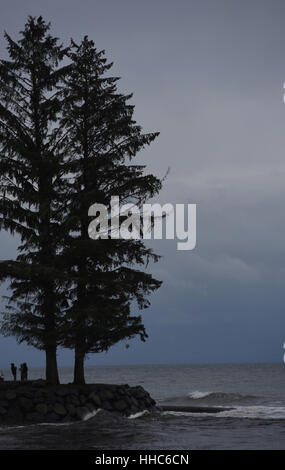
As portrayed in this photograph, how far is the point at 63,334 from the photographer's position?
2450cm

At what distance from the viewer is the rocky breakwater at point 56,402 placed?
22047mm

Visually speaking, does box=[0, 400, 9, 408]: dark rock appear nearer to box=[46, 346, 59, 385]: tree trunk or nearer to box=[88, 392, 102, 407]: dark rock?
box=[46, 346, 59, 385]: tree trunk

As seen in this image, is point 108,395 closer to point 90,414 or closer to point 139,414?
point 90,414

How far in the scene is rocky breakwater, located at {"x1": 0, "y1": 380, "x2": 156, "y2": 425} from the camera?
22047 millimetres

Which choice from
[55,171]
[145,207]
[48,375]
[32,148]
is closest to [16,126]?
[32,148]

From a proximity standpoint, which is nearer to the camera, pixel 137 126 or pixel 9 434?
pixel 9 434

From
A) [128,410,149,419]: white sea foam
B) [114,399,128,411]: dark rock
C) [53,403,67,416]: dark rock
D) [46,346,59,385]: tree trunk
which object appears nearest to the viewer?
[53,403,67,416]: dark rock

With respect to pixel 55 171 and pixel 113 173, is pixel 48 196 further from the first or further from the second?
pixel 113 173

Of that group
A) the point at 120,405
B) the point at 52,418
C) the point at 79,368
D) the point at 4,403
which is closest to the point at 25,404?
the point at 4,403

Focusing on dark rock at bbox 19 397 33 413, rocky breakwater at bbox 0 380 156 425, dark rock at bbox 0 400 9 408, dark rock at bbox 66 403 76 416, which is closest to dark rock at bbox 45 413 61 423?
rocky breakwater at bbox 0 380 156 425

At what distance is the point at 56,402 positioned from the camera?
2278 centimetres

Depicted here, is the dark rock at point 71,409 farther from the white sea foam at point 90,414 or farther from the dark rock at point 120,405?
the dark rock at point 120,405

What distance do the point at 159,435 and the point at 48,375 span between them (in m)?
7.75

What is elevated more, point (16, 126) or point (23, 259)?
point (16, 126)
